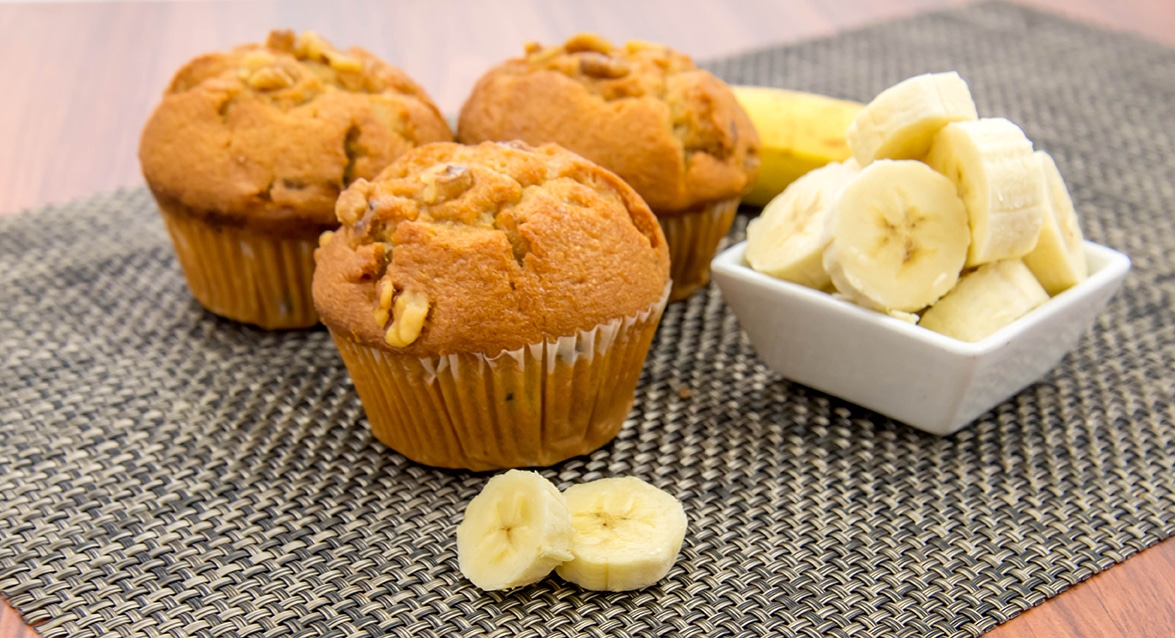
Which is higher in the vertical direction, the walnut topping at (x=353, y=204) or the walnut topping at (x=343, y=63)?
the walnut topping at (x=343, y=63)

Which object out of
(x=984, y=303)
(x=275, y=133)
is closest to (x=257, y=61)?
(x=275, y=133)

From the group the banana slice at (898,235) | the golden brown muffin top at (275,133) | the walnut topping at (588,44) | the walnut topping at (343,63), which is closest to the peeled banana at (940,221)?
the banana slice at (898,235)

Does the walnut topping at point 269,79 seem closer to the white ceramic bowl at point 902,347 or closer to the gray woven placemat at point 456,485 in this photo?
the gray woven placemat at point 456,485

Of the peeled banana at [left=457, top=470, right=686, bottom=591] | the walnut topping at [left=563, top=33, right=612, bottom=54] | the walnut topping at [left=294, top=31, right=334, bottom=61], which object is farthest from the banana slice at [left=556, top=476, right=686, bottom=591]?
the walnut topping at [left=294, top=31, right=334, bottom=61]

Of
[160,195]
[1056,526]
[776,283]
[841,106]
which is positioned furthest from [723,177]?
[160,195]

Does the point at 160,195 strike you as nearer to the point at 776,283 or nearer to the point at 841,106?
the point at 776,283

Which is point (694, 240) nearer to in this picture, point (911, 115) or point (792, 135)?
point (792, 135)

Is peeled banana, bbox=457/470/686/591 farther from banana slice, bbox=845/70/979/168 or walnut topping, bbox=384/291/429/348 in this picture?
banana slice, bbox=845/70/979/168
